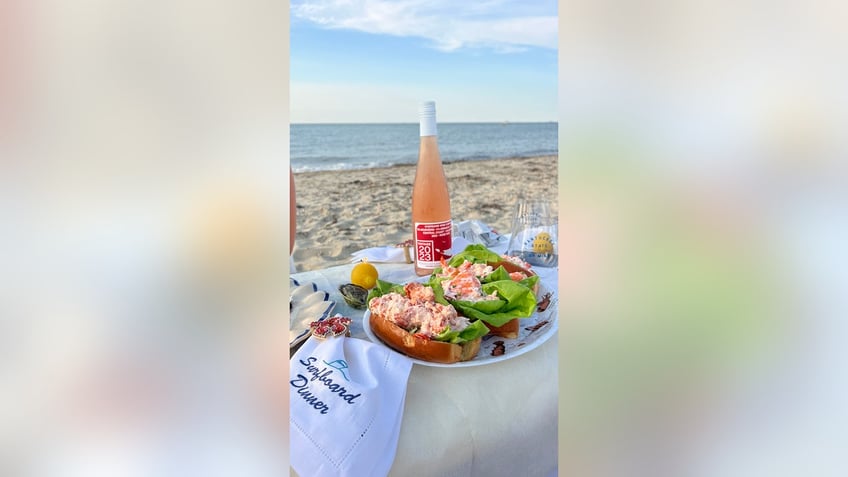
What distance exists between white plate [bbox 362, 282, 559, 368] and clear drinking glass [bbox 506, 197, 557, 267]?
23 centimetres

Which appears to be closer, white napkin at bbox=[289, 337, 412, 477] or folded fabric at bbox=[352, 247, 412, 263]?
white napkin at bbox=[289, 337, 412, 477]

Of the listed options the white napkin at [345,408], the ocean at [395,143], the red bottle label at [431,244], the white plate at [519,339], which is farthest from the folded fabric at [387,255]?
the ocean at [395,143]

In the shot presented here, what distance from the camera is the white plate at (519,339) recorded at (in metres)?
0.56

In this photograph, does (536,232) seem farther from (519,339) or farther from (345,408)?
(345,408)

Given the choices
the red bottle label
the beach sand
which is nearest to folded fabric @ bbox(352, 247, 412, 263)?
the red bottle label

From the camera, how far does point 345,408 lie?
0.47m

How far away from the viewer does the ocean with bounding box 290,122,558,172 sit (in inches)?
333

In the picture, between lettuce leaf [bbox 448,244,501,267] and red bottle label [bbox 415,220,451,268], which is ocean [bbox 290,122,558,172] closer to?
red bottle label [bbox 415,220,451,268]

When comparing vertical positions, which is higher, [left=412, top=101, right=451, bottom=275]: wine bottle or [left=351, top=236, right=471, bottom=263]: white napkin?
[left=412, top=101, right=451, bottom=275]: wine bottle

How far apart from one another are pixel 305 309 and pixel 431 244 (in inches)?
10.9
